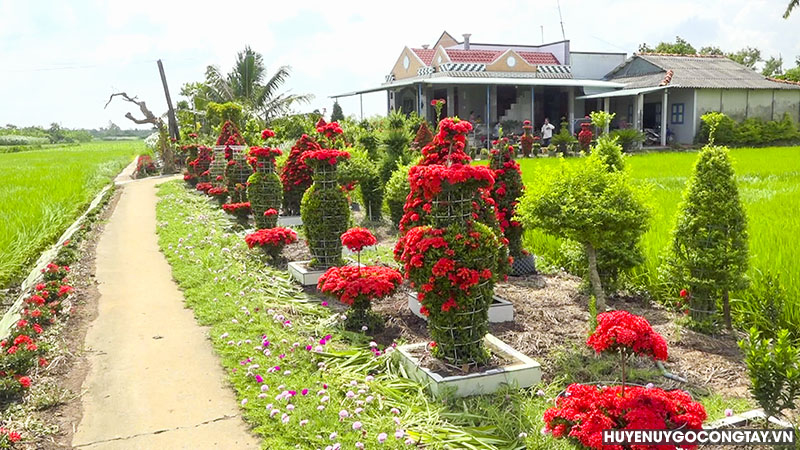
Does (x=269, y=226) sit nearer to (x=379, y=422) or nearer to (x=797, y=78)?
(x=379, y=422)

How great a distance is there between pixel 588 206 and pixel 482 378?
6.53 feet

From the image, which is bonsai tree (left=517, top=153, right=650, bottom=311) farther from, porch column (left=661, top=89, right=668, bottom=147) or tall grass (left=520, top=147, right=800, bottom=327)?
porch column (left=661, top=89, right=668, bottom=147)

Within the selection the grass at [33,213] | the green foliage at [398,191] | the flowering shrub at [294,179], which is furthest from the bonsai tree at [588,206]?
the grass at [33,213]

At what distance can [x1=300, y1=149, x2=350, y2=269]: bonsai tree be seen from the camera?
26.6ft

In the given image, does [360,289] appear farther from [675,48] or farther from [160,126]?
[675,48]

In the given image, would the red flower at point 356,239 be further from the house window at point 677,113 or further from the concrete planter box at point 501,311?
the house window at point 677,113

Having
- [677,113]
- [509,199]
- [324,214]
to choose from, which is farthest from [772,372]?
[677,113]

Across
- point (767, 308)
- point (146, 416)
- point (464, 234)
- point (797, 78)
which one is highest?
point (797, 78)

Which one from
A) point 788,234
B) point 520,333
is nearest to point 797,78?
point 788,234

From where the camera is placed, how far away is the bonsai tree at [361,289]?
5910mm

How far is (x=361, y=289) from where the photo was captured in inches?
232

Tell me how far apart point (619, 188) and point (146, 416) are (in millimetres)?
4322

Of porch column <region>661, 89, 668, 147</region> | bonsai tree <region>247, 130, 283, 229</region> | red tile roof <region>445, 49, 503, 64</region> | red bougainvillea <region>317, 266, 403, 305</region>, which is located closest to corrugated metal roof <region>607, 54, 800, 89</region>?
porch column <region>661, 89, 668, 147</region>

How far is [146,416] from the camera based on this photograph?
14.9 ft
